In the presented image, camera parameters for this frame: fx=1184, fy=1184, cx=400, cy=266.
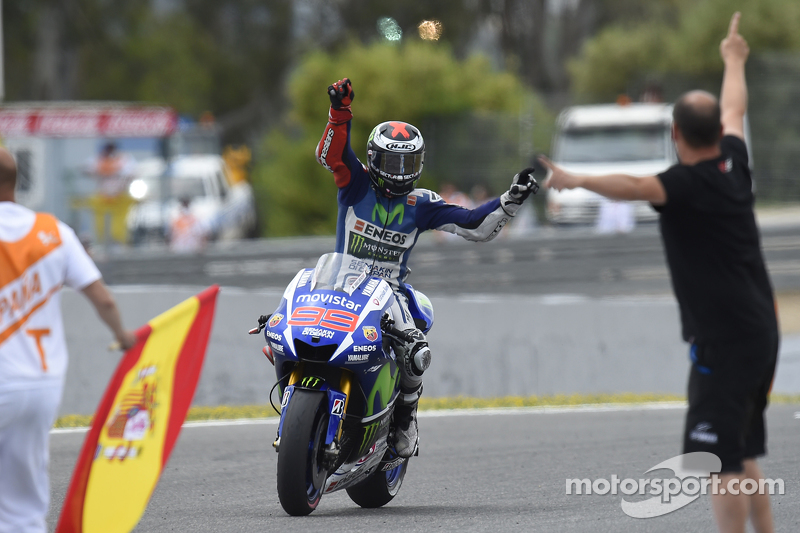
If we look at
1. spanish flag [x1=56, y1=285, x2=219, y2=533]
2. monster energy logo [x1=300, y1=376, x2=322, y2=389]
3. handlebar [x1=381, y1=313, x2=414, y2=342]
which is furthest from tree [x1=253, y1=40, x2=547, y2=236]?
spanish flag [x1=56, y1=285, x2=219, y2=533]

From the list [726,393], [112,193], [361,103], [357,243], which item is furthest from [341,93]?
[361,103]

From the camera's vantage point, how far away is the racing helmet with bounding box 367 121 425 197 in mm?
6410

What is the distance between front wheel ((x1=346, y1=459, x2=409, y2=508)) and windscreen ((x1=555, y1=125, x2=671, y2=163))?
53.5 feet

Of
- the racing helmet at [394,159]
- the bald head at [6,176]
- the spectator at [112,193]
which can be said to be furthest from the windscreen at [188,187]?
the bald head at [6,176]

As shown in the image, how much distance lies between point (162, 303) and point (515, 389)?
12.2 feet

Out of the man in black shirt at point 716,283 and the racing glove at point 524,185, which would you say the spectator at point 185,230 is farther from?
the man in black shirt at point 716,283

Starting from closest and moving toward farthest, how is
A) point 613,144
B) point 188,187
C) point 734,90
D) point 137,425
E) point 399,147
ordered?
point 137,425
point 734,90
point 399,147
point 613,144
point 188,187

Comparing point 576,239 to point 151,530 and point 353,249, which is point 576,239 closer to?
point 353,249

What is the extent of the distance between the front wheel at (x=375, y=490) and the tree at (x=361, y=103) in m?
20.3

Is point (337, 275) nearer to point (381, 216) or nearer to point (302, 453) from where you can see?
point (381, 216)

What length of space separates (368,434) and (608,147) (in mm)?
17004

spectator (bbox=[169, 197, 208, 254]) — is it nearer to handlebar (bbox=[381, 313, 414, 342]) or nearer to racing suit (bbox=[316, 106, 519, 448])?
racing suit (bbox=[316, 106, 519, 448])

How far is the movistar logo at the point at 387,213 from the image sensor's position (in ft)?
21.4

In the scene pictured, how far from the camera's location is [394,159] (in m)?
6.41
